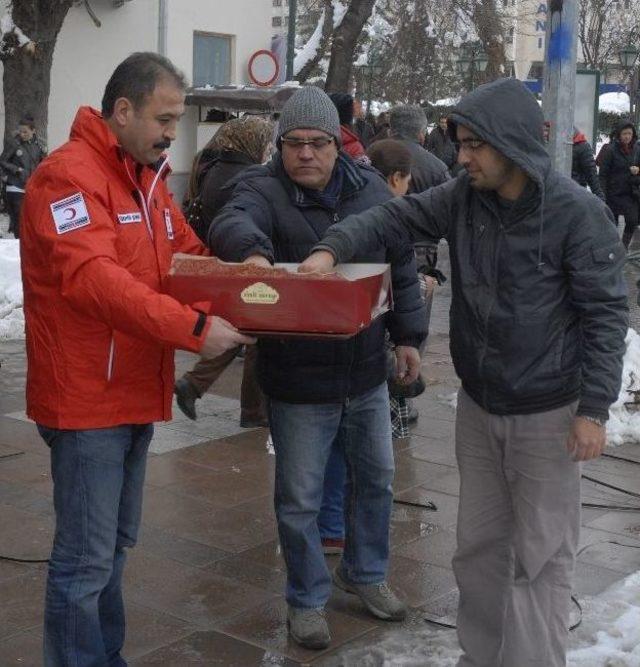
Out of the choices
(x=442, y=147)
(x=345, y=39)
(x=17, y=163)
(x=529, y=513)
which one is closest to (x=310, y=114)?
(x=529, y=513)

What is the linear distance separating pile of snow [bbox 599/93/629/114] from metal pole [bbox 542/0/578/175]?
137 ft

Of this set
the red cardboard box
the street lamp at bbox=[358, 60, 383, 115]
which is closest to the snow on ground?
the red cardboard box

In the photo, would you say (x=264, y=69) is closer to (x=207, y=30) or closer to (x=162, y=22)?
(x=162, y=22)

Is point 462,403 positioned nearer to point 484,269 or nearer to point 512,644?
point 484,269

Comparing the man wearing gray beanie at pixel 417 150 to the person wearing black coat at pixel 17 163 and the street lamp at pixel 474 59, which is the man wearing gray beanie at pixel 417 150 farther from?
the street lamp at pixel 474 59

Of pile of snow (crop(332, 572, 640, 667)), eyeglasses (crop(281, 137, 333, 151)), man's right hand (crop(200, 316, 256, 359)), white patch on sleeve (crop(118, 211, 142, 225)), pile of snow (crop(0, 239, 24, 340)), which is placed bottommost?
pile of snow (crop(0, 239, 24, 340))

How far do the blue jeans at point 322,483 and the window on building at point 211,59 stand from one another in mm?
21128

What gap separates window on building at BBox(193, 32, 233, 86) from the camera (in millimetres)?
24656

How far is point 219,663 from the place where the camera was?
159 inches

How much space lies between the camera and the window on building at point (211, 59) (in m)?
24.7

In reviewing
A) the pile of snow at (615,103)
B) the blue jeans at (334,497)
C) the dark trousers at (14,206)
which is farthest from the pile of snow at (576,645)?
the pile of snow at (615,103)

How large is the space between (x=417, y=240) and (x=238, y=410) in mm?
4024

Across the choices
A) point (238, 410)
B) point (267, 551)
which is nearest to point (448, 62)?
point (238, 410)

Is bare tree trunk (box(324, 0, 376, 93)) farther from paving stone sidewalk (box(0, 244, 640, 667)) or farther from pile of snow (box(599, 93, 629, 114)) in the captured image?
pile of snow (box(599, 93, 629, 114))
